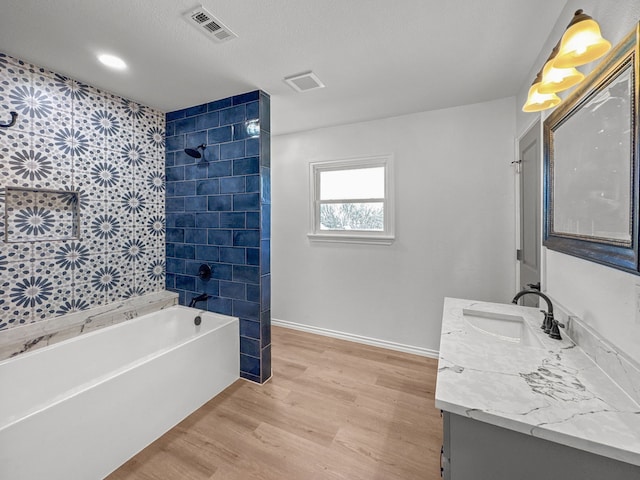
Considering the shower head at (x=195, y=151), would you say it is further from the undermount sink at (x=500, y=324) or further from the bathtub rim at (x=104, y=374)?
the undermount sink at (x=500, y=324)

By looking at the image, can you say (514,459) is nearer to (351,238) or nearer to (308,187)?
(351,238)

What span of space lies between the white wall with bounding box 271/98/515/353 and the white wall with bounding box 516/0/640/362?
1.05m

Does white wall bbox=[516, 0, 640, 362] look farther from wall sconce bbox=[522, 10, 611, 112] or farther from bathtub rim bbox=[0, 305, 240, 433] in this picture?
bathtub rim bbox=[0, 305, 240, 433]

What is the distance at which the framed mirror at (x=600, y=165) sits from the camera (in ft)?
2.92

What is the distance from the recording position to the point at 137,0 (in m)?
1.40

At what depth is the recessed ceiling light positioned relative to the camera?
1.89m

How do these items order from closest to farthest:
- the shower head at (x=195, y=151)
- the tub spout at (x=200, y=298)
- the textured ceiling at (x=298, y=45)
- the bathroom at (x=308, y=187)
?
the textured ceiling at (x=298, y=45) < the bathroom at (x=308, y=187) < the shower head at (x=195, y=151) < the tub spout at (x=200, y=298)

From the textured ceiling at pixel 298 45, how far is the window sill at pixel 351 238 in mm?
1325

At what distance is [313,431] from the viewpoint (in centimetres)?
185

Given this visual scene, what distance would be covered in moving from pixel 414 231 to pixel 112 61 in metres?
2.83

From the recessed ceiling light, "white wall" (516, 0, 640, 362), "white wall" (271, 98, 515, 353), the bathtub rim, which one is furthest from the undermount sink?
the recessed ceiling light

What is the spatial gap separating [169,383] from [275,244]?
200cm

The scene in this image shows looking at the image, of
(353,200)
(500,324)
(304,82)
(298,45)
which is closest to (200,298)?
(353,200)

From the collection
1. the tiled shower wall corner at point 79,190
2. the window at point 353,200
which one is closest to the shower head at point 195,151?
the tiled shower wall corner at point 79,190
